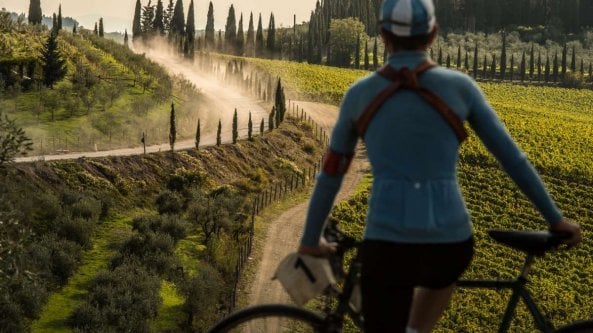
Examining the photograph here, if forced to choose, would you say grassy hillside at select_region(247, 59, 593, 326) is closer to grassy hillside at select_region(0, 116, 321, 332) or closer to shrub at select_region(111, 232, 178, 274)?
grassy hillside at select_region(0, 116, 321, 332)

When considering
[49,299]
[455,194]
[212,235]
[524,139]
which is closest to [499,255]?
[212,235]

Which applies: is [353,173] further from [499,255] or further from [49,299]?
[49,299]

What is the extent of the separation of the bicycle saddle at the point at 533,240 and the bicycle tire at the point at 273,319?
118cm

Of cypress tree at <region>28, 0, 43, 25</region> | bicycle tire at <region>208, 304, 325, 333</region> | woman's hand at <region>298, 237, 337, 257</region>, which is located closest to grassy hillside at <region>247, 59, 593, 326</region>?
bicycle tire at <region>208, 304, 325, 333</region>

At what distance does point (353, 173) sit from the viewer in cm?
6612

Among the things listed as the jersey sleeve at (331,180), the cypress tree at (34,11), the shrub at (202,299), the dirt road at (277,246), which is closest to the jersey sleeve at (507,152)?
the jersey sleeve at (331,180)

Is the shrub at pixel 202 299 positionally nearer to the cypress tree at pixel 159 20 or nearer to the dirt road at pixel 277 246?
the dirt road at pixel 277 246

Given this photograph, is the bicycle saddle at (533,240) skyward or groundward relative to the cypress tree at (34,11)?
groundward

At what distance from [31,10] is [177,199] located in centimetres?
6617

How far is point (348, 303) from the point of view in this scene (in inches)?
162

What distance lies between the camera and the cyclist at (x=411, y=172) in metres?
3.63

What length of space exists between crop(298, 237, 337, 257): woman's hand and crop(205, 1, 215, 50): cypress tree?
495 feet

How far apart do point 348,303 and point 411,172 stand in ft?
3.09

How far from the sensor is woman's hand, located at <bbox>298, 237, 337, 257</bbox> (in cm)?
400
